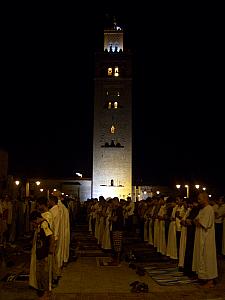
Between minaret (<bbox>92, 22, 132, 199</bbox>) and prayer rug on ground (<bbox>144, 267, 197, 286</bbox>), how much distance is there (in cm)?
4544

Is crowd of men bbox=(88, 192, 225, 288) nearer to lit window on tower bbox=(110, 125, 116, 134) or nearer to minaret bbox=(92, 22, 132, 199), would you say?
minaret bbox=(92, 22, 132, 199)

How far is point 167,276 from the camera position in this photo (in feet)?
44.9

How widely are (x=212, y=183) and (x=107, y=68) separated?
19.6 metres

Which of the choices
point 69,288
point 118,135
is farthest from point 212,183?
point 69,288

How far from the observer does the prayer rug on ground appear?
12.7 metres

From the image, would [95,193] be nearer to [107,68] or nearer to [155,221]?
[107,68]

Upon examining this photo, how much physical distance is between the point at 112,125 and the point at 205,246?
50463 millimetres

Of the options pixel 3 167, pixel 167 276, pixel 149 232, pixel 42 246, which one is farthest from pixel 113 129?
pixel 42 246

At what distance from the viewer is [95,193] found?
202 feet

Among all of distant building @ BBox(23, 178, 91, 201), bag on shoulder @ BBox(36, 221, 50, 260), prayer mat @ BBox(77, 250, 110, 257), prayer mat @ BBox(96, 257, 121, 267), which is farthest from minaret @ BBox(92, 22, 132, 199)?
bag on shoulder @ BBox(36, 221, 50, 260)

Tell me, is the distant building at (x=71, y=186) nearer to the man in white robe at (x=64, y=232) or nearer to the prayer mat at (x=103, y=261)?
the prayer mat at (x=103, y=261)

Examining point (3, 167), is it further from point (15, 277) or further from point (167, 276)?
point (167, 276)

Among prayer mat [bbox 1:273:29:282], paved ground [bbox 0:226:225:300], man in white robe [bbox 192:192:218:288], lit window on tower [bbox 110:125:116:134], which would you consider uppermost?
lit window on tower [bbox 110:125:116:134]

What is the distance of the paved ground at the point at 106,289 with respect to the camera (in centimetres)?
1084
